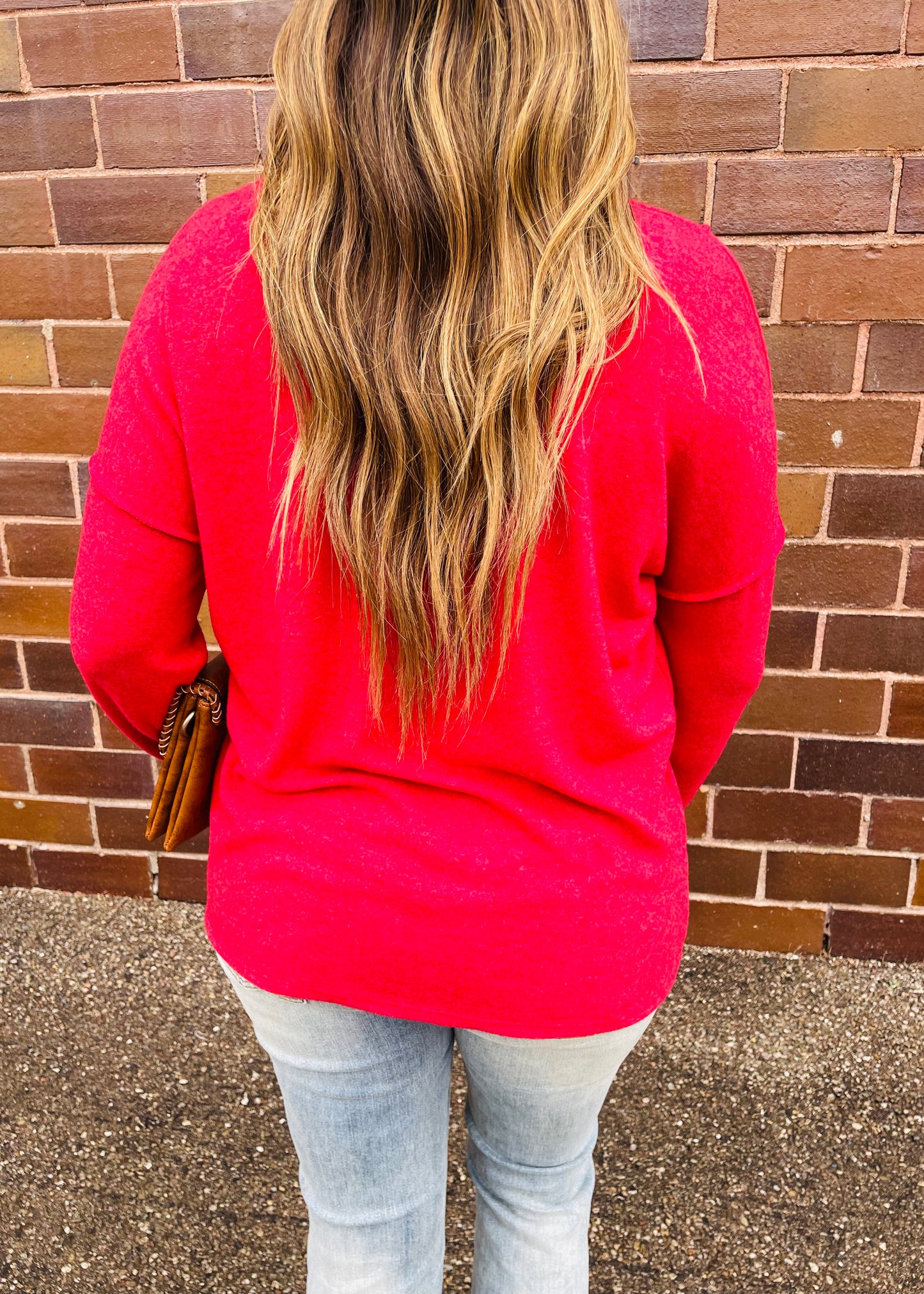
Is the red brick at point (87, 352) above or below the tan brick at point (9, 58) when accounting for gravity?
below

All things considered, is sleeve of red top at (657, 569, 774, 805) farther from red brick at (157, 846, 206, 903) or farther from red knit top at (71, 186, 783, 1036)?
red brick at (157, 846, 206, 903)

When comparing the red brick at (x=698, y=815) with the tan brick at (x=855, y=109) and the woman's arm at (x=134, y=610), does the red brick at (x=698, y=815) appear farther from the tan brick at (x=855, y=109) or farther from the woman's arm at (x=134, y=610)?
the woman's arm at (x=134, y=610)

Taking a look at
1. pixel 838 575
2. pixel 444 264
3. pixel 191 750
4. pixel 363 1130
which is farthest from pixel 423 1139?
pixel 838 575

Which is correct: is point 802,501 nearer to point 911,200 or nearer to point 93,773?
point 911,200

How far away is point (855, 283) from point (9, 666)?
2181mm

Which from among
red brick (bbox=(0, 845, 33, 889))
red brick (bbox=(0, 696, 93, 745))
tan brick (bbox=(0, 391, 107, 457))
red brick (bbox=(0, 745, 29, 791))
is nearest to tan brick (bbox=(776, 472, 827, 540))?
tan brick (bbox=(0, 391, 107, 457))

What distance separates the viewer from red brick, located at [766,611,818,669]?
8.00 ft

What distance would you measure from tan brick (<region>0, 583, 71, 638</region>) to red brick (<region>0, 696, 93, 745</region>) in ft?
0.61

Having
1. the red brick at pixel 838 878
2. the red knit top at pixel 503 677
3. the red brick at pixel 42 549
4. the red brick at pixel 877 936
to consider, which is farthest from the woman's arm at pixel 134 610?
the red brick at pixel 877 936

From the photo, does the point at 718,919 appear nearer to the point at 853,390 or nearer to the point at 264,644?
the point at 853,390

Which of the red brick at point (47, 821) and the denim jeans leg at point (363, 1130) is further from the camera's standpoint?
the red brick at point (47, 821)

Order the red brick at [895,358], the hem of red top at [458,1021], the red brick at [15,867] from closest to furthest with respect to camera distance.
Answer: the hem of red top at [458,1021], the red brick at [895,358], the red brick at [15,867]

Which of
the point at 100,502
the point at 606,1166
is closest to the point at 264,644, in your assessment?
the point at 100,502

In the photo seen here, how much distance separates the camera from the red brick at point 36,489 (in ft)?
8.44
